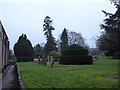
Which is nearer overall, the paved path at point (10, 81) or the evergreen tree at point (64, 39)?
the paved path at point (10, 81)

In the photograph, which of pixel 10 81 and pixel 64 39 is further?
pixel 64 39

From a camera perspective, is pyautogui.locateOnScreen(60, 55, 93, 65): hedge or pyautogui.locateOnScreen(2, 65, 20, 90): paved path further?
pyautogui.locateOnScreen(60, 55, 93, 65): hedge

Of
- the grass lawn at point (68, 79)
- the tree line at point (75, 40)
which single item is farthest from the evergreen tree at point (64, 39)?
the grass lawn at point (68, 79)

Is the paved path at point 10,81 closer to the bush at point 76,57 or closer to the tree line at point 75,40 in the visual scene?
the tree line at point 75,40

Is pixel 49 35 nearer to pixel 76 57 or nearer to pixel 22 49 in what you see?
pixel 22 49

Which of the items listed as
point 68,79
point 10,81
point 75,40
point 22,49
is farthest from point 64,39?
point 68,79

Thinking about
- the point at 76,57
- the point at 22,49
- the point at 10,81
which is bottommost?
the point at 10,81

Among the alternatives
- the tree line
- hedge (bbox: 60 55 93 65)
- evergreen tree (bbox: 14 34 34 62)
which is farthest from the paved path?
evergreen tree (bbox: 14 34 34 62)

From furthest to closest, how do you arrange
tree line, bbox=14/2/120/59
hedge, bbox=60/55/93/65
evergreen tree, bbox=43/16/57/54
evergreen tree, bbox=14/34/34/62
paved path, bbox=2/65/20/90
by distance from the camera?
evergreen tree, bbox=43/16/57/54 < evergreen tree, bbox=14/34/34/62 < hedge, bbox=60/55/93/65 < tree line, bbox=14/2/120/59 < paved path, bbox=2/65/20/90

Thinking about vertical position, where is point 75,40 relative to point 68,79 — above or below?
above

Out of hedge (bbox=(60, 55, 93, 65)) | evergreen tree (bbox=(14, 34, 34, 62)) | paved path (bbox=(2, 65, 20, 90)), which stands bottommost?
paved path (bbox=(2, 65, 20, 90))

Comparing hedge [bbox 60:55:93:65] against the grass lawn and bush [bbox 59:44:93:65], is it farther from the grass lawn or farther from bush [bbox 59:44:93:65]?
the grass lawn

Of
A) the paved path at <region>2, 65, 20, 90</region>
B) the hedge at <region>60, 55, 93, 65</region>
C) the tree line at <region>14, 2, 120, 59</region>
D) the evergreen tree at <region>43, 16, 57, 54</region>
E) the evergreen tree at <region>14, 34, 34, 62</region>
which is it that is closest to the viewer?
the paved path at <region>2, 65, 20, 90</region>

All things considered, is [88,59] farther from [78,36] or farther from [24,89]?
[78,36]
